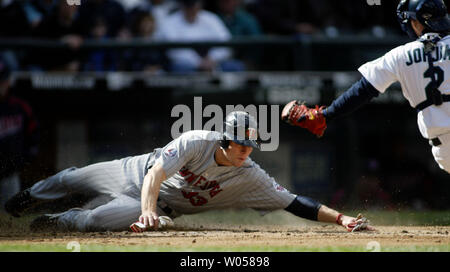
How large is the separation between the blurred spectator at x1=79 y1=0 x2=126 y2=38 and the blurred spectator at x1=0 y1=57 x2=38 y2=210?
1.14 metres

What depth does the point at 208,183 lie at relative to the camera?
5707mm

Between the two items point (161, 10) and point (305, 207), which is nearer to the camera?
point (305, 207)

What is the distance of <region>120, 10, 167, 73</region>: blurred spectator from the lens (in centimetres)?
867

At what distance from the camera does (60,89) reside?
8.42 m

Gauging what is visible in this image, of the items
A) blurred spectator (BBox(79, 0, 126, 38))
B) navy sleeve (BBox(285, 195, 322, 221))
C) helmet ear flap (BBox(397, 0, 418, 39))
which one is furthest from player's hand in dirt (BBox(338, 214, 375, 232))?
blurred spectator (BBox(79, 0, 126, 38))

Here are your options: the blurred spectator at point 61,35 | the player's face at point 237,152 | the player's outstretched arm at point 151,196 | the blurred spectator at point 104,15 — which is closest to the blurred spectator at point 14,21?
the blurred spectator at point 61,35

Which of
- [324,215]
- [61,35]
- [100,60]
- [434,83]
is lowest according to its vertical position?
[324,215]

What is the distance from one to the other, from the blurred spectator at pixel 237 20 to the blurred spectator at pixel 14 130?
2.99 meters

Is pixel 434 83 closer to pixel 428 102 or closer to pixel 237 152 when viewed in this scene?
pixel 428 102

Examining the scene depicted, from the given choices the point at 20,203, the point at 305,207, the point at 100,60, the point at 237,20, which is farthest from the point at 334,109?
the point at 237,20

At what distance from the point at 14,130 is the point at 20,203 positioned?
2071 mm

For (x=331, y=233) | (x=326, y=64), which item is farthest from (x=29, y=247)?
(x=326, y=64)

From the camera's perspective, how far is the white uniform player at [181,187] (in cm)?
545

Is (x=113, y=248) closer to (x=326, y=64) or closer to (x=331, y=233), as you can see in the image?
(x=331, y=233)
